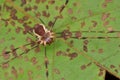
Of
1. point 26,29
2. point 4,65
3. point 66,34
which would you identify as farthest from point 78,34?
point 4,65

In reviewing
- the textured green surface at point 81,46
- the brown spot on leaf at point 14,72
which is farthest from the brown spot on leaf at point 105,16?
the brown spot on leaf at point 14,72

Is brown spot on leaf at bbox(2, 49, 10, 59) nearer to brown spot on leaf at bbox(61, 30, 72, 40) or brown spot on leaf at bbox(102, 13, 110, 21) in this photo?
brown spot on leaf at bbox(61, 30, 72, 40)

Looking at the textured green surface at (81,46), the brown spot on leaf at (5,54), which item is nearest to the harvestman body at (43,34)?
the textured green surface at (81,46)

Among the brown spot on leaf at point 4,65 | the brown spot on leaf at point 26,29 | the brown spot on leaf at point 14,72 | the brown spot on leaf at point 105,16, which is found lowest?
the brown spot on leaf at point 14,72

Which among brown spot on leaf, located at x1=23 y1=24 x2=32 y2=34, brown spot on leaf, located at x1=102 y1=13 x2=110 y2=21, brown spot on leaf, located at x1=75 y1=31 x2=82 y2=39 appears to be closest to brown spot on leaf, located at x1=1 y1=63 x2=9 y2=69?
brown spot on leaf, located at x1=23 y1=24 x2=32 y2=34

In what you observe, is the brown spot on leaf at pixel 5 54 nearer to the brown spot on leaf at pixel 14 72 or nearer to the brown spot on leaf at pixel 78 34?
the brown spot on leaf at pixel 14 72

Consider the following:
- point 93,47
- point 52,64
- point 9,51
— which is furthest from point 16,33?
point 93,47

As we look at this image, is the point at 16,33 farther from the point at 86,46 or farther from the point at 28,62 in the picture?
the point at 86,46

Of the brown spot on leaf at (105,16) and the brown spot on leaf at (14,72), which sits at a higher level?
the brown spot on leaf at (105,16)

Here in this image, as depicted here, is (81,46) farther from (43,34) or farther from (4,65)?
(4,65)
